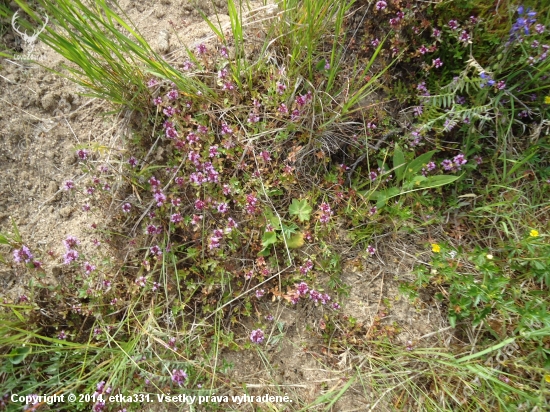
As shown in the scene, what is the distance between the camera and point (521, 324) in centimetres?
217

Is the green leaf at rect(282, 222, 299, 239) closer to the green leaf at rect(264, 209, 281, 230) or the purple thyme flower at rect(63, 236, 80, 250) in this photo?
the green leaf at rect(264, 209, 281, 230)

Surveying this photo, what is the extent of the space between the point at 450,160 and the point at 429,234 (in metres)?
0.54

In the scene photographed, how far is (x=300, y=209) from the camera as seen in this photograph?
2498mm

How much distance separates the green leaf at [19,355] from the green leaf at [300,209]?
5.77ft

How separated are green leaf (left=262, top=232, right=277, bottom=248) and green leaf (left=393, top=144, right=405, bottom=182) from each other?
0.93m

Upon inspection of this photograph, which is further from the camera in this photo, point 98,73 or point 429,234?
point 429,234

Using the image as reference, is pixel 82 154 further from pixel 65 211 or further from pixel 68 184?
pixel 65 211

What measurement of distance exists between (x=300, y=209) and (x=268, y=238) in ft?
0.95

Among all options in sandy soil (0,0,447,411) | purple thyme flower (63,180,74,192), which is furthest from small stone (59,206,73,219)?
purple thyme flower (63,180,74,192)

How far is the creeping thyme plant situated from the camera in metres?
2.28

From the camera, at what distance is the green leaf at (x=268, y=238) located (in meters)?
2.41

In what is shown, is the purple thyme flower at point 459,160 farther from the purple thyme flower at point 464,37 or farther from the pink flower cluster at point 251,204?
the pink flower cluster at point 251,204

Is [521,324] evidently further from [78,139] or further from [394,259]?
[78,139]

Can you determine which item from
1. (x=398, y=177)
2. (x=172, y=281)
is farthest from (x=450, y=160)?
(x=172, y=281)
